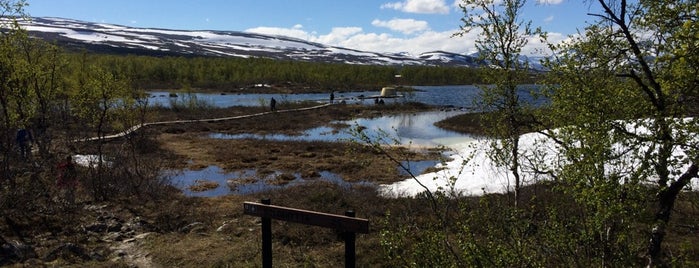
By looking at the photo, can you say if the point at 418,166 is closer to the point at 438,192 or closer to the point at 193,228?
the point at 193,228

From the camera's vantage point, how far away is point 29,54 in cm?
1402

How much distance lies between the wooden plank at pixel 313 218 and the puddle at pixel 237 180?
10534mm

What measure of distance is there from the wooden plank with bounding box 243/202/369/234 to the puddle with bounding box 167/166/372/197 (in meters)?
10.5

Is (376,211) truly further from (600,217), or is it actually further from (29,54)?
(29,54)

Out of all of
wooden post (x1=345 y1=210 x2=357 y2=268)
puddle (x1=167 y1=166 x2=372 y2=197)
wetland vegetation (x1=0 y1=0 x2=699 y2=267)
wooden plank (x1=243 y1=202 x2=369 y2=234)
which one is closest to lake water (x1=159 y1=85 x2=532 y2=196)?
puddle (x1=167 y1=166 x2=372 y2=197)

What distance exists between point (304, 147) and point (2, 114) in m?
16.6

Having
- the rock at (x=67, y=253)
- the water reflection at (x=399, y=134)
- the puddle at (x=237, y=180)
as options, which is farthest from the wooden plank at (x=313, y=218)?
the water reflection at (x=399, y=134)

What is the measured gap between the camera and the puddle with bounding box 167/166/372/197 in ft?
59.2

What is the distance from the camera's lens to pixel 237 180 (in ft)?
66.0

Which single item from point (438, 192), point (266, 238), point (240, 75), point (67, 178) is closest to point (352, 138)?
point (438, 192)

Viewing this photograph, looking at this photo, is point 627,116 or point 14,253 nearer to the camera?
point 627,116

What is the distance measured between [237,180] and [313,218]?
47.1 feet

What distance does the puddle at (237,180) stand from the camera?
18.1 metres

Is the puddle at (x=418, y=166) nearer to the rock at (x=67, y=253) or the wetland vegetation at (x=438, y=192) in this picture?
the wetland vegetation at (x=438, y=192)
